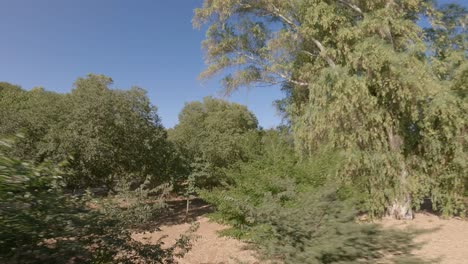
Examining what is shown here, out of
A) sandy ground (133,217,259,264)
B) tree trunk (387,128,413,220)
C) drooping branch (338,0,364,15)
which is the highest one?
drooping branch (338,0,364,15)

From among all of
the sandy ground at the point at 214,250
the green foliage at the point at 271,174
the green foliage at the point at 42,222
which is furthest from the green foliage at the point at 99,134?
the green foliage at the point at 42,222

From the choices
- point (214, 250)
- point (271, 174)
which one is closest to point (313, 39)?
point (271, 174)

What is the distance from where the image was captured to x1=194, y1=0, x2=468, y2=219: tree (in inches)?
431

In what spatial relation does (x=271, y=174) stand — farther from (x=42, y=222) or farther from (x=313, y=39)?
(x=42, y=222)

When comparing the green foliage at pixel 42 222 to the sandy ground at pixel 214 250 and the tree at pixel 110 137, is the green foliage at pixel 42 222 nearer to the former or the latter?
the sandy ground at pixel 214 250

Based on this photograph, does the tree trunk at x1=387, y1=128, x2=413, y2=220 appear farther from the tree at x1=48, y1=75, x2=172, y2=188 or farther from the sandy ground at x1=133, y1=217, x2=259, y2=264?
the tree at x1=48, y1=75, x2=172, y2=188

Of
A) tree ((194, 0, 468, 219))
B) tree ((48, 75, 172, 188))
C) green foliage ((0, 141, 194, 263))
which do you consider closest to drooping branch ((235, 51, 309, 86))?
tree ((194, 0, 468, 219))

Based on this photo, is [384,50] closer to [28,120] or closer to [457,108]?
[457,108]

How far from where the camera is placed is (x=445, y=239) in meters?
10.0

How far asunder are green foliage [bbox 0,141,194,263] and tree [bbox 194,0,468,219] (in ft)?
30.0

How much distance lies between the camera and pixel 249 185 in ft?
32.3

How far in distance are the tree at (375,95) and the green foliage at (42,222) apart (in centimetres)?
915

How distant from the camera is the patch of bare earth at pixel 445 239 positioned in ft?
27.1

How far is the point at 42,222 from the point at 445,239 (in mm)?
11215
